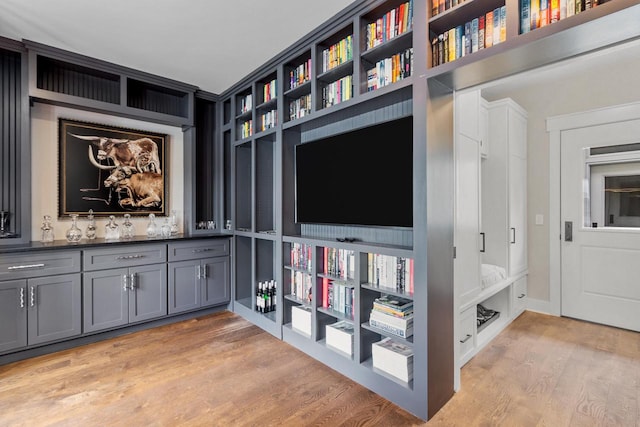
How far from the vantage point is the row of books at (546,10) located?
1.32m

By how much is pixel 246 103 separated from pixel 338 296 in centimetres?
244

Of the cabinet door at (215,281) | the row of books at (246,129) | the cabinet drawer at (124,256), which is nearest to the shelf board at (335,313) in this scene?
the cabinet door at (215,281)

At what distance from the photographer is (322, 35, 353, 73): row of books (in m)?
2.36

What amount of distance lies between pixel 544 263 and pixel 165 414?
4136 mm

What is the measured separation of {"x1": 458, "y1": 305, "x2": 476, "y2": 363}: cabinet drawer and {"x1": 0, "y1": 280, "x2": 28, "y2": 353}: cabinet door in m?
3.51

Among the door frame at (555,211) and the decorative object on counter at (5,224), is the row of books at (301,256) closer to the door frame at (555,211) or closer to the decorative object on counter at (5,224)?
the decorative object on counter at (5,224)

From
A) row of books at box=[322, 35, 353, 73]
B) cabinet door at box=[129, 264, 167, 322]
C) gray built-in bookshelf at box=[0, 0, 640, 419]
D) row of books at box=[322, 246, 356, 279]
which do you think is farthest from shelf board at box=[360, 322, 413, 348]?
cabinet door at box=[129, 264, 167, 322]

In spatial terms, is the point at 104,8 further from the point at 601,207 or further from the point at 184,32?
the point at 601,207

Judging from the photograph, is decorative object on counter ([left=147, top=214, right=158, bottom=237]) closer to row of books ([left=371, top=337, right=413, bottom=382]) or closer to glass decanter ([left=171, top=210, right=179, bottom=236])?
glass decanter ([left=171, top=210, right=179, bottom=236])

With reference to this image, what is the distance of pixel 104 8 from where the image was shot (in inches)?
87.8

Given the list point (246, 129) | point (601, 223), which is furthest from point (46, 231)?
point (601, 223)

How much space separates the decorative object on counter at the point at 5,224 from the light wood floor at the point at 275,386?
1.11 metres

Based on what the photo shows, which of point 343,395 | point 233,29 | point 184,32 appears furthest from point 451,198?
point 184,32

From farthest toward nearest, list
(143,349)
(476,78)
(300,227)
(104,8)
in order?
1. (300,227)
2. (143,349)
3. (104,8)
4. (476,78)
